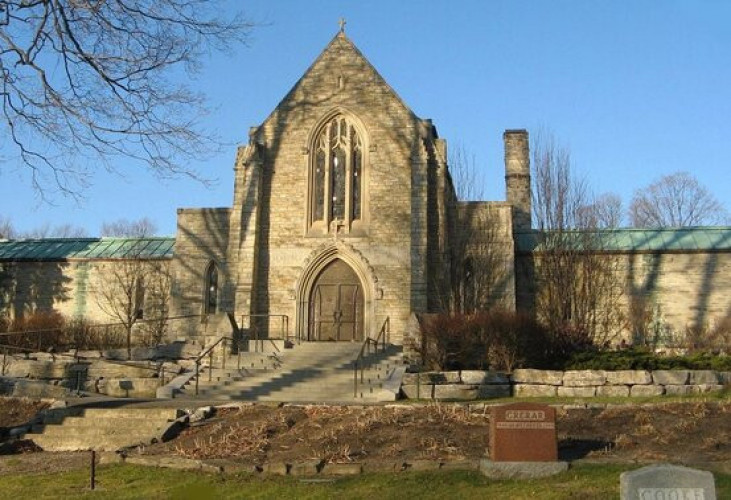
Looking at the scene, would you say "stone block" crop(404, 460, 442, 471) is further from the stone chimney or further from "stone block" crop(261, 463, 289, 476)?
the stone chimney

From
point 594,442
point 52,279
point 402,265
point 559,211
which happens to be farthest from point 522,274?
point 52,279

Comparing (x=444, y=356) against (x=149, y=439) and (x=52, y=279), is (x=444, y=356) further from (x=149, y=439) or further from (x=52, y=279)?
(x=52, y=279)

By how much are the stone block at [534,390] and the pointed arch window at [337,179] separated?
10562mm

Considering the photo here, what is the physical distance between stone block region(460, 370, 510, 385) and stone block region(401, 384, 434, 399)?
786mm

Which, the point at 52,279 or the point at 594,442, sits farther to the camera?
the point at 52,279

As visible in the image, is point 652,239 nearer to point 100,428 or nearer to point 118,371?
point 118,371

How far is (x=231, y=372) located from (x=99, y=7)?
12.3 meters

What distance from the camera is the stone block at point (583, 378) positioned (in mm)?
16547

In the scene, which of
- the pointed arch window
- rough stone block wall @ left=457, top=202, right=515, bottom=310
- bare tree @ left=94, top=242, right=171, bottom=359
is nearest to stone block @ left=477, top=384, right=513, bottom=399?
rough stone block wall @ left=457, top=202, right=515, bottom=310

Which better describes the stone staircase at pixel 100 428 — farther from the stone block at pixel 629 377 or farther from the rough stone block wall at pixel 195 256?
the rough stone block wall at pixel 195 256

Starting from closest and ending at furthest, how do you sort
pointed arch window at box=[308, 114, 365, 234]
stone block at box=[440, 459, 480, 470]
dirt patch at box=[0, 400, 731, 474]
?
stone block at box=[440, 459, 480, 470] → dirt patch at box=[0, 400, 731, 474] → pointed arch window at box=[308, 114, 365, 234]

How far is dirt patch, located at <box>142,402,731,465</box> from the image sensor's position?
35.3 ft

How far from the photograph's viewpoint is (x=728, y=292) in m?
25.6

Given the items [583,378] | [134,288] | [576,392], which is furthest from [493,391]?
[134,288]
